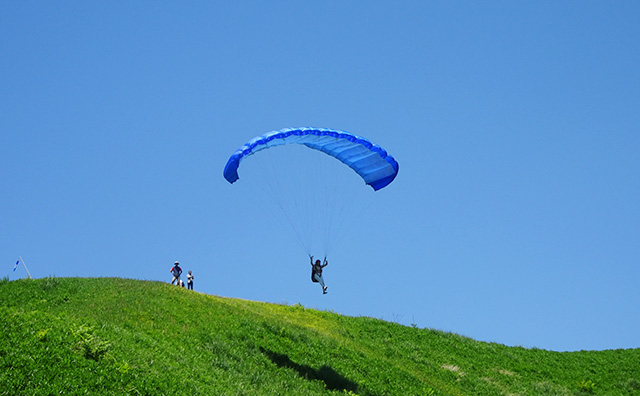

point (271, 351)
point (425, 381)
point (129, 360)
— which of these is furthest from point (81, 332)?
point (425, 381)

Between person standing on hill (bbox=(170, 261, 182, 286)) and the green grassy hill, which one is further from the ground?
person standing on hill (bbox=(170, 261, 182, 286))

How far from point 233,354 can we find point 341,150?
9.03m

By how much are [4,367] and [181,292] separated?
45.9 feet

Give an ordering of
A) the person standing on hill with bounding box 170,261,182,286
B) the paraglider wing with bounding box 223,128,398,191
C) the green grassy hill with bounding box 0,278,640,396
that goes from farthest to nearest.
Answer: the person standing on hill with bounding box 170,261,182,286, the paraglider wing with bounding box 223,128,398,191, the green grassy hill with bounding box 0,278,640,396

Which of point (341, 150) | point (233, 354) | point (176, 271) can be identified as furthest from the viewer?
point (176, 271)

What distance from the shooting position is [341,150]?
27578mm

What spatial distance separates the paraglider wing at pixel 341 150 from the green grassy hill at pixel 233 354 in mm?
6175

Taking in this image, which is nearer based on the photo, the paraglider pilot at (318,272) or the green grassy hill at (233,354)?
the green grassy hill at (233,354)

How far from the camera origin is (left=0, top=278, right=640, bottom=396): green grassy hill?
17391mm

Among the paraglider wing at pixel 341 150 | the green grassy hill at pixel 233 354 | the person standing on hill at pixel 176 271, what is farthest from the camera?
the person standing on hill at pixel 176 271

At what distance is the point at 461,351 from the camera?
35812mm

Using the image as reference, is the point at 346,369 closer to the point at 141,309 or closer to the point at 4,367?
the point at 141,309

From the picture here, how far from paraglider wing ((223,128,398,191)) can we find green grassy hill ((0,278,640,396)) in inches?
243

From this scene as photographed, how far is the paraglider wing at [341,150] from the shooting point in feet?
83.3
